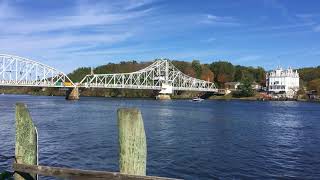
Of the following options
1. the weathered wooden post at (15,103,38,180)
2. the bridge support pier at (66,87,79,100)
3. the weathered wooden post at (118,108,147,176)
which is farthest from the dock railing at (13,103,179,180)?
the bridge support pier at (66,87,79,100)

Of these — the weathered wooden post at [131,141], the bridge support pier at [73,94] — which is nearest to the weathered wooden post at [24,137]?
the weathered wooden post at [131,141]

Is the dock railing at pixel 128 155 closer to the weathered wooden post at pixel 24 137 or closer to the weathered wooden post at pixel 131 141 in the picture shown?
Result: the weathered wooden post at pixel 131 141

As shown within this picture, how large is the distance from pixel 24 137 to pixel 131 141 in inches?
132

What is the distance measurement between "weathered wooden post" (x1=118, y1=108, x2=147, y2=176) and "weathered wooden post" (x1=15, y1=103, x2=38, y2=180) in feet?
9.69

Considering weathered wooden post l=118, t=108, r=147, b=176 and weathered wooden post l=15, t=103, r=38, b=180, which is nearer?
weathered wooden post l=118, t=108, r=147, b=176

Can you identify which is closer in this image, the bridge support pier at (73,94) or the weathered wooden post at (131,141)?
the weathered wooden post at (131,141)

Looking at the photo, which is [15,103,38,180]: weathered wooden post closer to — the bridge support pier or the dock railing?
the dock railing

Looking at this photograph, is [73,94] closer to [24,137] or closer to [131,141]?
[24,137]

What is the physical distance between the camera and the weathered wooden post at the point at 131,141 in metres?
8.85

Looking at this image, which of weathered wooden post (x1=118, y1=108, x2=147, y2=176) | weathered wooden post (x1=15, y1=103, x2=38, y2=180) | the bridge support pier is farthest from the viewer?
the bridge support pier

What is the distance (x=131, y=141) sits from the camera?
29.7 ft

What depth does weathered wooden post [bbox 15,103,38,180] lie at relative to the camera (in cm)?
1090

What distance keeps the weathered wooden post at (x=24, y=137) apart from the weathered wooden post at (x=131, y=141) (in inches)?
116

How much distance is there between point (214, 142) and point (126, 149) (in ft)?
99.8
